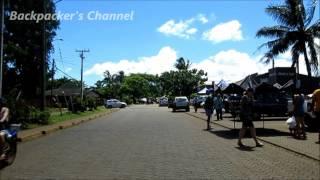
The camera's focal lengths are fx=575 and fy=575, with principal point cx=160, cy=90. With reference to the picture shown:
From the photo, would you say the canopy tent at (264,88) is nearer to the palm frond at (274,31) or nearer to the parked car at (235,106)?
the parked car at (235,106)

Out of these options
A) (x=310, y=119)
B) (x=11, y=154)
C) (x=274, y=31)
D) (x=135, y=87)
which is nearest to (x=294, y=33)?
(x=274, y=31)

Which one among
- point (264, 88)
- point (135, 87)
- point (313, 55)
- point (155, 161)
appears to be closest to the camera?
point (155, 161)

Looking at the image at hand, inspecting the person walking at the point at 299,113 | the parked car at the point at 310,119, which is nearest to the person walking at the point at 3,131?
the person walking at the point at 299,113

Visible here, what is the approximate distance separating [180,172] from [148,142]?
26.4ft

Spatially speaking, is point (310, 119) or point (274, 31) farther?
point (274, 31)

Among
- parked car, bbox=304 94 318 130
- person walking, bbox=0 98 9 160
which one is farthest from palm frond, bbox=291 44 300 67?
person walking, bbox=0 98 9 160

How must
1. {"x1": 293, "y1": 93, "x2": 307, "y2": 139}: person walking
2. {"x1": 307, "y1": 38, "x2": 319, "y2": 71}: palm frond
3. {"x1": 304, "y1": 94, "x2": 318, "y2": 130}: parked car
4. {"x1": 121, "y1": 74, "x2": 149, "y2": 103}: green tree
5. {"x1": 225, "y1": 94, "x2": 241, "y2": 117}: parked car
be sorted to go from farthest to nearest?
{"x1": 121, "y1": 74, "x2": 149, "y2": 103}: green tree → {"x1": 307, "y1": 38, "x2": 319, "y2": 71}: palm frond → {"x1": 225, "y1": 94, "x2": 241, "y2": 117}: parked car → {"x1": 304, "y1": 94, "x2": 318, "y2": 130}: parked car → {"x1": 293, "y1": 93, "x2": 307, "y2": 139}: person walking

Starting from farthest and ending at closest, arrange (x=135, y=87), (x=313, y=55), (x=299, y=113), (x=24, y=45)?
(x=135, y=87), (x=24, y=45), (x=313, y=55), (x=299, y=113)

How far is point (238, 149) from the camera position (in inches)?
691

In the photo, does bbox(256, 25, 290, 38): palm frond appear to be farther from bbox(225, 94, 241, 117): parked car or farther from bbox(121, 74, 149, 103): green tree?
bbox(121, 74, 149, 103): green tree

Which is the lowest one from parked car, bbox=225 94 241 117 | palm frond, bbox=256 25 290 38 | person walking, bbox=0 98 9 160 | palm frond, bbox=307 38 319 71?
person walking, bbox=0 98 9 160

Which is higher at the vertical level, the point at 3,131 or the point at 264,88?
the point at 264,88

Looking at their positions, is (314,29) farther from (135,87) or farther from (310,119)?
(135,87)

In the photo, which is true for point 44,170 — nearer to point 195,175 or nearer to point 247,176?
point 195,175
